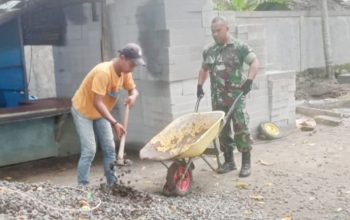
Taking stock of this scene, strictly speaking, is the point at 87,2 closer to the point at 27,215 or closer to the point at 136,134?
the point at 136,134

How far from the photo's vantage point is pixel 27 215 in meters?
4.33

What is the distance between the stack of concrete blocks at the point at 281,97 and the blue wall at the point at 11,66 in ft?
13.8

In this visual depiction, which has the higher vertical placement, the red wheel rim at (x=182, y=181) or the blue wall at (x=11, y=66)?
the blue wall at (x=11, y=66)

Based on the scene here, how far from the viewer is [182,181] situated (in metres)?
6.02

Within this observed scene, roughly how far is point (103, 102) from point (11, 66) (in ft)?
12.8

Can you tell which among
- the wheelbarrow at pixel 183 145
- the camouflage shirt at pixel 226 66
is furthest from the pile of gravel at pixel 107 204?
the camouflage shirt at pixel 226 66

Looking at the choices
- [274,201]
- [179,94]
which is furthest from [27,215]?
[179,94]

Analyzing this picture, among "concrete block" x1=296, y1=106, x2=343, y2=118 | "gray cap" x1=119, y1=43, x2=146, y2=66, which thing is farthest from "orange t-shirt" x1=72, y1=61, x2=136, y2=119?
"concrete block" x1=296, y1=106, x2=343, y2=118

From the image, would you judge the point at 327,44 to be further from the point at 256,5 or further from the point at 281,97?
the point at 281,97

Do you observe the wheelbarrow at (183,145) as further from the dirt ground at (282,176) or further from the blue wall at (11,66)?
the blue wall at (11,66)

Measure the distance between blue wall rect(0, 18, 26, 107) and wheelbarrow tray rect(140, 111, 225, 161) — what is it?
11.7 feet

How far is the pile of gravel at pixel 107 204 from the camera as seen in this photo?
453cm

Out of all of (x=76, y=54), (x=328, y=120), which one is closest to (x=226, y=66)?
(x=76, y=54)

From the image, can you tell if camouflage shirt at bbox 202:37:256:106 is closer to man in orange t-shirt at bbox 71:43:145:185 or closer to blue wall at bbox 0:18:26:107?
man in orange t-shirt at bbox 71:43:145:185
